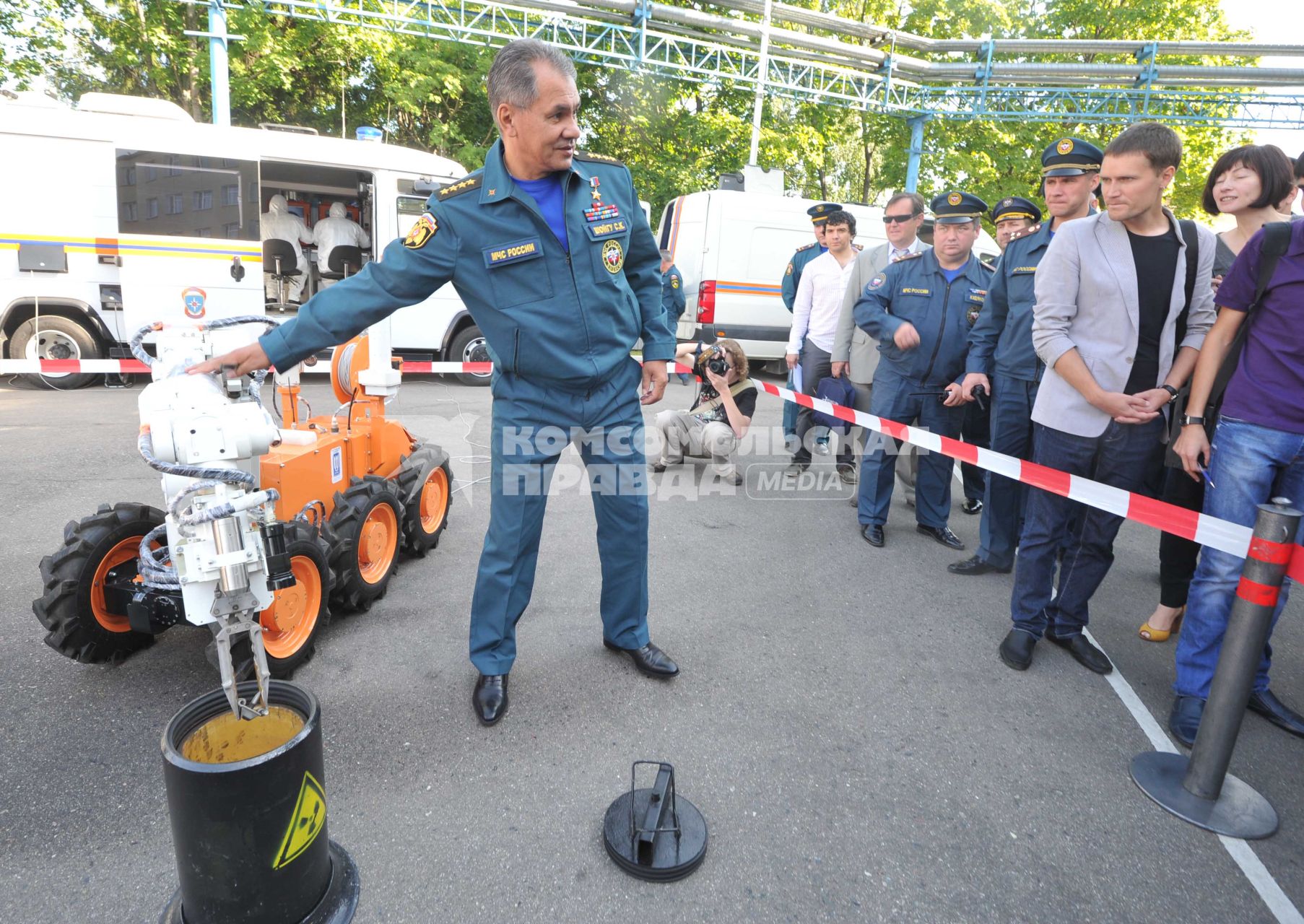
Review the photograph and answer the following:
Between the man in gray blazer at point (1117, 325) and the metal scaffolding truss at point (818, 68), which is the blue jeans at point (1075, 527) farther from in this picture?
the metal scaffolding truss at point (818, 68)

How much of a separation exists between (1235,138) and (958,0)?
27.4ft

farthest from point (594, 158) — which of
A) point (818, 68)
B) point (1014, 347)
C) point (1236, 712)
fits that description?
point (818, 68)

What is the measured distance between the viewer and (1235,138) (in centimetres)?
2105

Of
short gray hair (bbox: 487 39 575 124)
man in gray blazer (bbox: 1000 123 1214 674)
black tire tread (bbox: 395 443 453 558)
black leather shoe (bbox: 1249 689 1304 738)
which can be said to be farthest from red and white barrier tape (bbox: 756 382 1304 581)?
black tire tread (bbox: 395 443 453 558)

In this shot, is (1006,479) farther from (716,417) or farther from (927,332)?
(716,417)

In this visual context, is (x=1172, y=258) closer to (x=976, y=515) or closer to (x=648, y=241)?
(x=648, y=241)

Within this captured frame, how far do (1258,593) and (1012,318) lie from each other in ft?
6.85

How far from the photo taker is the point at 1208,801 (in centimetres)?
250

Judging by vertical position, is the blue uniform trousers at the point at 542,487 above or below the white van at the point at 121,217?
below

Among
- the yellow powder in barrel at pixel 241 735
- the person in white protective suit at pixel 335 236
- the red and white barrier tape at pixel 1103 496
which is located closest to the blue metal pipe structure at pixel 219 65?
the person in white protective suit at pixel 335 236

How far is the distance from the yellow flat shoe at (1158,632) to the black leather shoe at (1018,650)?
758 millimetres

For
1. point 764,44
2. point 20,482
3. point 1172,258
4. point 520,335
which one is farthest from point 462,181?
point 764,44

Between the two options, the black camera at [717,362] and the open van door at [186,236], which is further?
the open van door at [186,236]

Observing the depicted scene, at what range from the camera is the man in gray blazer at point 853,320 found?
17.9ft
